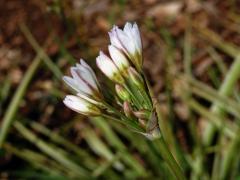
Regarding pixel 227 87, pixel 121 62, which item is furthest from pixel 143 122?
pixel 227 87

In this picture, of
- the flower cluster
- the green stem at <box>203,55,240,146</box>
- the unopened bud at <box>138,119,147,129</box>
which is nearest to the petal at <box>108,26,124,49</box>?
the flower cluster

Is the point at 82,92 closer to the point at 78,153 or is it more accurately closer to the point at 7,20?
the point at 78,153

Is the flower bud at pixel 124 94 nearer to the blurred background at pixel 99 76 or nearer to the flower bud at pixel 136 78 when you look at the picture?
the flower bud at pixel 136 78

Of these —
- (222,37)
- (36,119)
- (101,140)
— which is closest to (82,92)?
(101,140)

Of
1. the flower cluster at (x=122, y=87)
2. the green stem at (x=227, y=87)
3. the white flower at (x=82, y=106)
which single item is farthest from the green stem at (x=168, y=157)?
the green stem at (x=227, y=87)

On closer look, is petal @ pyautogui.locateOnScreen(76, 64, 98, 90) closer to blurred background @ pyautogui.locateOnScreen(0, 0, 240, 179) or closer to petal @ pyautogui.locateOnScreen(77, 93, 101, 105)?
petal @ pyautogui.locateOnScreen(77, 93, 101, 105)

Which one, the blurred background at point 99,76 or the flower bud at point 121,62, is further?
the blurred background at point 99,76

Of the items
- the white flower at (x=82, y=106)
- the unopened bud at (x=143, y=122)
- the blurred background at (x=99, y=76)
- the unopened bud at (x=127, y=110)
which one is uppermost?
the blurred background at (x=99, y=76)
